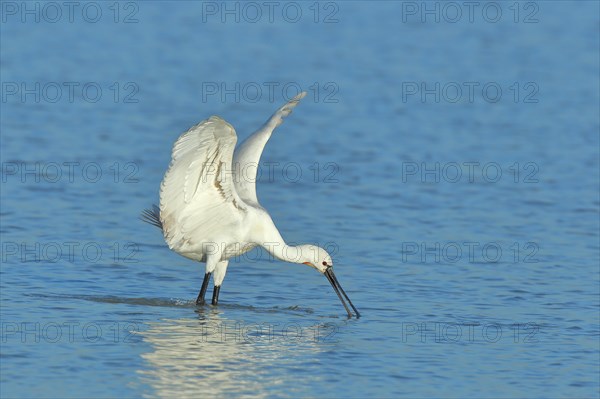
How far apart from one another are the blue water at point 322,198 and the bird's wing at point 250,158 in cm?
117

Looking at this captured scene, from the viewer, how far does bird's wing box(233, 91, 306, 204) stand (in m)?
16.7

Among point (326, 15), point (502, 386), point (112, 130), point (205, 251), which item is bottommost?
point (502, 386)

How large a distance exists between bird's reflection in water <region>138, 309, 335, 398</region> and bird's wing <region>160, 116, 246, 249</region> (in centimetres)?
95

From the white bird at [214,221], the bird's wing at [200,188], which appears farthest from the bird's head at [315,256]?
the bird's wing at [200,188]

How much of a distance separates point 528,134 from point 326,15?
39.6 feet

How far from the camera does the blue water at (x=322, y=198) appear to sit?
44.4 ft

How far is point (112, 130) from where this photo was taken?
1006 inches

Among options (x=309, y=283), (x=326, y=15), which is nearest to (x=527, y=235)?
(x=309, y=283)

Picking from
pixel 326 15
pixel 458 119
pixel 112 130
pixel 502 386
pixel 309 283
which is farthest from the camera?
pixel 326 15

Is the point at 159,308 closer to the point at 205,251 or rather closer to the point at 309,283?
the point at 205,251

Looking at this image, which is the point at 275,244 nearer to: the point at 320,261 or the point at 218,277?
the point at 320,261

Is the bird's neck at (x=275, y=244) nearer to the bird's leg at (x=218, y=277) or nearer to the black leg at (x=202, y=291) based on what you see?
the bird's leg at (x=218, y=277)

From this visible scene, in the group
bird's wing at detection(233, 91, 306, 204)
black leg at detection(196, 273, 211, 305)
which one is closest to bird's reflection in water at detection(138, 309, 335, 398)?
Answer: black leg at detection(196, 273, 211, 305)

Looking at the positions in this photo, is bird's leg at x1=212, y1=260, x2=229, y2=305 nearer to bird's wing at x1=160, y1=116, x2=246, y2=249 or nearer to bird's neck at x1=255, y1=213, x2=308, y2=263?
bird's wing at x1=160, y1=116, x2=246, y2=249
